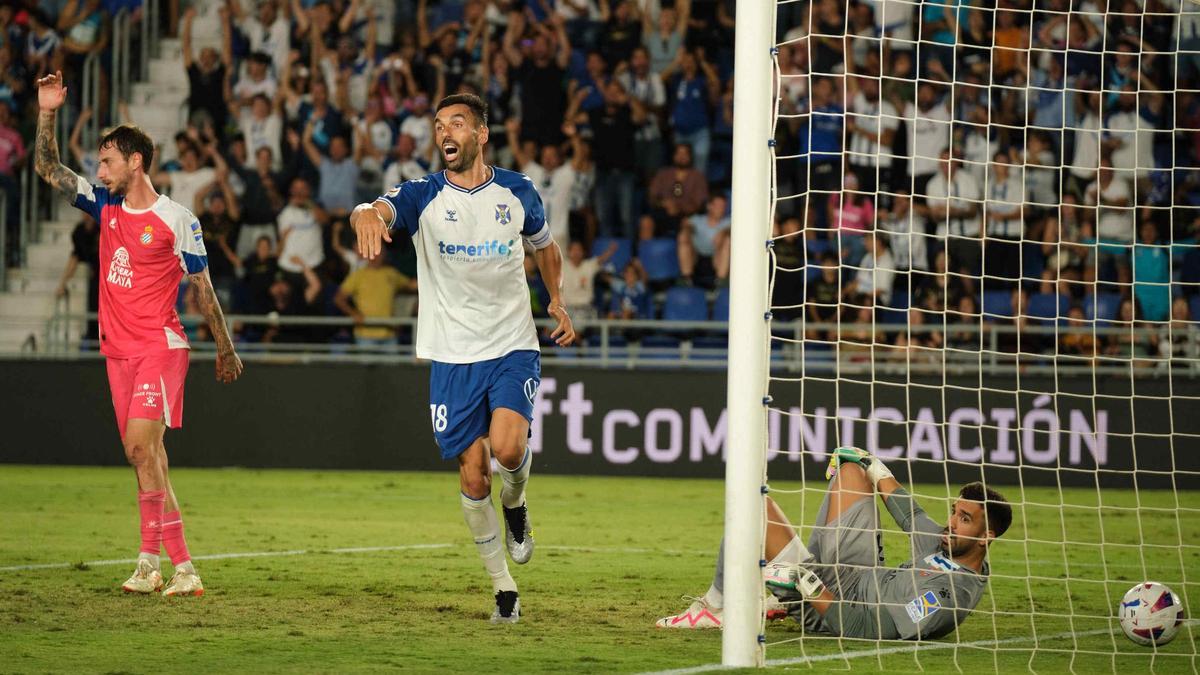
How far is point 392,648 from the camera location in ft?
20.4

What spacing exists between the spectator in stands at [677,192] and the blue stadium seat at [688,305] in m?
1.01

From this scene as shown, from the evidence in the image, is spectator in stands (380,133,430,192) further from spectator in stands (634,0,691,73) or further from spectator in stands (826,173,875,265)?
spectator in stands (826,173,875,265)

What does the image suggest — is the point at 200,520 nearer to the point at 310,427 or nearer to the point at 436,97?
the point at 310,427

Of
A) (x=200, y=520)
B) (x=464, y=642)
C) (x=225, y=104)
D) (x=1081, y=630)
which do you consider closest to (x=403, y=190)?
(x=464, y=642)

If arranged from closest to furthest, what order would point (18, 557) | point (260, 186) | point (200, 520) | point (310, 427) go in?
1. point (18, 557)
2. point (200, 520)
3. point (310, 427)
4. point (260, 186)

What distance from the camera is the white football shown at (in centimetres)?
656

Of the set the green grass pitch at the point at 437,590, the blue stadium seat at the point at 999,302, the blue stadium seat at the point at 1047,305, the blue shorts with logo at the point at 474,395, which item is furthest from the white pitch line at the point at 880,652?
the blue stadium seat at the point at 999,302

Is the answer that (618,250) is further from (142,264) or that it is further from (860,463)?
(860,463)

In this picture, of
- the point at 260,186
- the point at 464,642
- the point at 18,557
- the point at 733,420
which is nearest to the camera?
the point at 733,420

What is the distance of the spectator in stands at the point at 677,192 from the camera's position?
1756cm

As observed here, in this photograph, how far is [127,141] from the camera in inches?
303

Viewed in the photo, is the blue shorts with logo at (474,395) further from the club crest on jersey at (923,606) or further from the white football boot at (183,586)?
the club crest on jersey at (923,606)

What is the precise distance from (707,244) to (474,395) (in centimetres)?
1020

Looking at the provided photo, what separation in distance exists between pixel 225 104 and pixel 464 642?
13877mm
